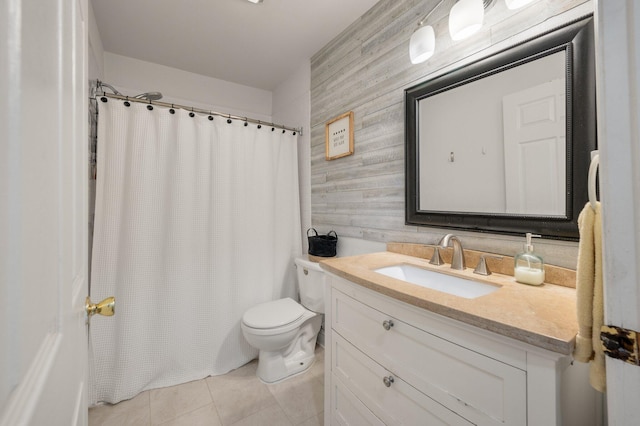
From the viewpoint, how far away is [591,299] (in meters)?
0.51

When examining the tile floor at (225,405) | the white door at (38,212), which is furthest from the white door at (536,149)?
the tile floor at (225,405)

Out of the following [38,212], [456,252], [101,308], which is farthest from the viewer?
[456,252]

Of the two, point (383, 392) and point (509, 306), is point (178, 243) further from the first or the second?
point (509, 306)

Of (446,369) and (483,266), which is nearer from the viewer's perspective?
(446,369)

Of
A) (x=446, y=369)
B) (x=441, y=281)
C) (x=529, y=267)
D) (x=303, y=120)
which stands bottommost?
(x=446, y=369)

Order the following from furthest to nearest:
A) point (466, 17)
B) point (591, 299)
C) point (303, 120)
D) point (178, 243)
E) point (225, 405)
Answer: point (303, 120) < point (178, 243) < point (225, 405) < point (466, 17) < point (591, 299)

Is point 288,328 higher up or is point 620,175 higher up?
point 620,175

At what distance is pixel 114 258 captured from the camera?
61.6 inches

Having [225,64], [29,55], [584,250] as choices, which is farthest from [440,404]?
[225,64]

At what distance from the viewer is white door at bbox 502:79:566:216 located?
0.89 metres

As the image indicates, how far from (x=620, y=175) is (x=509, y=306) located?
1.42 ft

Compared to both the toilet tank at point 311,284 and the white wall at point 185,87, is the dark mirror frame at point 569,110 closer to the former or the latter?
the toilet tank at point 311,284

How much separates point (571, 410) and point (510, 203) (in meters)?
0.68

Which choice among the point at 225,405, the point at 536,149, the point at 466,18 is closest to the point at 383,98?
the point at 466,18
